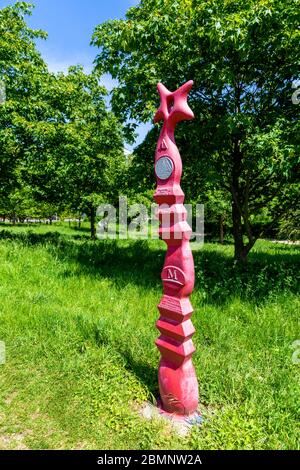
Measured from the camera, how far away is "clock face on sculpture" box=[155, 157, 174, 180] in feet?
9.68

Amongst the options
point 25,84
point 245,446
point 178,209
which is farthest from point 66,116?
point 245,446

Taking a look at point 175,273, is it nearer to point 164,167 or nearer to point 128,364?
point 164,167

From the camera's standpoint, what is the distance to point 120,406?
308cm

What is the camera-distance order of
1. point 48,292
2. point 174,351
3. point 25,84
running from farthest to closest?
1. point 25,84
2. point 48,292
3. point 174,351

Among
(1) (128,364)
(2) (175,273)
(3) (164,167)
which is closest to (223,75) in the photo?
(3) (164,167)

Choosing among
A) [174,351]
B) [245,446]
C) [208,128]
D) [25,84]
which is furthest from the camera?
[25,84]

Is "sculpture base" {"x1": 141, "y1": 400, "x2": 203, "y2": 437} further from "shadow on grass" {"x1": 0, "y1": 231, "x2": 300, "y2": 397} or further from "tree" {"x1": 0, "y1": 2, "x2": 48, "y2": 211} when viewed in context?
"tree" {"x1": 0, "y1": 2, "x2": 48, "y2": 211}

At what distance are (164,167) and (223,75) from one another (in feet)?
12.2

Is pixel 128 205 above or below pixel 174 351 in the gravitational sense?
above

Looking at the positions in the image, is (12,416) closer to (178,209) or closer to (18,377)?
(18,377)

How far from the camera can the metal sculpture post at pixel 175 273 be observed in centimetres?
293

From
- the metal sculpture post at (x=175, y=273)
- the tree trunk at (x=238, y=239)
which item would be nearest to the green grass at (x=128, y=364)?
the metal sculpture post at (x=175, y=273)

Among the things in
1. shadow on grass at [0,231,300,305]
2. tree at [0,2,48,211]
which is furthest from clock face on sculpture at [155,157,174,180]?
tree at [0,2,48,211]

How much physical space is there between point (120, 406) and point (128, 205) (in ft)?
50.6
